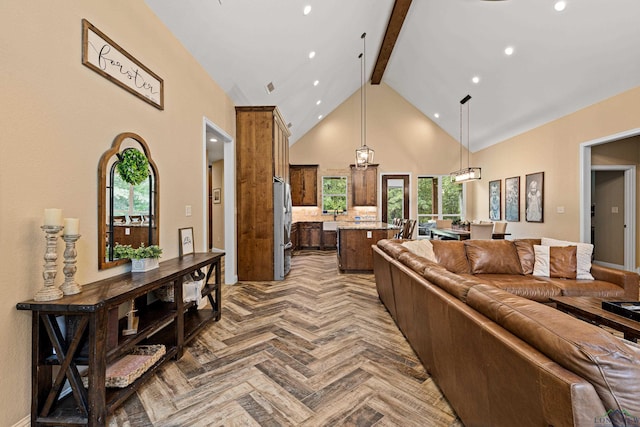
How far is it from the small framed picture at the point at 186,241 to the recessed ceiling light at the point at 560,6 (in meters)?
5.62

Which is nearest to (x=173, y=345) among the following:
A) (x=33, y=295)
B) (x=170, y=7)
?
(x=33, y=295)

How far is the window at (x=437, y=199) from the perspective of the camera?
8703 mm

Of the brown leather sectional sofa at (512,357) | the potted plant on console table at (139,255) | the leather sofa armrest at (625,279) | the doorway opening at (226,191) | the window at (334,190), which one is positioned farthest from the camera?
the window at (334,190)

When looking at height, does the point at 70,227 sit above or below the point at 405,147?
below

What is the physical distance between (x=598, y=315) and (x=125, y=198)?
364cm

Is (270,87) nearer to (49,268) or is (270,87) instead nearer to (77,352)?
(49,268)

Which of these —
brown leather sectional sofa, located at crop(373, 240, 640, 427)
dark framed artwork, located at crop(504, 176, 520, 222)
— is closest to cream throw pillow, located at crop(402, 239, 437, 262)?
brown leather sectional sofa, located at crop(373, 240, 640, 427)

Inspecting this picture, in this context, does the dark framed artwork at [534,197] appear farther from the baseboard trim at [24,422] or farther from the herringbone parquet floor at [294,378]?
the baseboard trim at [24,422]

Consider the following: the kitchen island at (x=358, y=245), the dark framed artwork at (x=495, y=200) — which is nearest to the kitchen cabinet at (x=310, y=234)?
the kitchen island at (x=358, y=245)

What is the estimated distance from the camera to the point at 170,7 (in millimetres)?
2553

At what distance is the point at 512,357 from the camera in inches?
40.6

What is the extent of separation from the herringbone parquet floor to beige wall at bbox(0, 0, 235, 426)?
79cm

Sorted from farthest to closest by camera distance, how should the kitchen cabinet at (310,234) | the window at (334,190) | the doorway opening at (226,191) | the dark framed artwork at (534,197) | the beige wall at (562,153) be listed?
the window at (334,190) < the kitchen cabinet at (310,234) < the dark framed artwork at (534,197) < the beige wall at (562,153) < the doorway opening at (226,191)

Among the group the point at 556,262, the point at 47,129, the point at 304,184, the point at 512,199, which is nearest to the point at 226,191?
the point at 47,129
